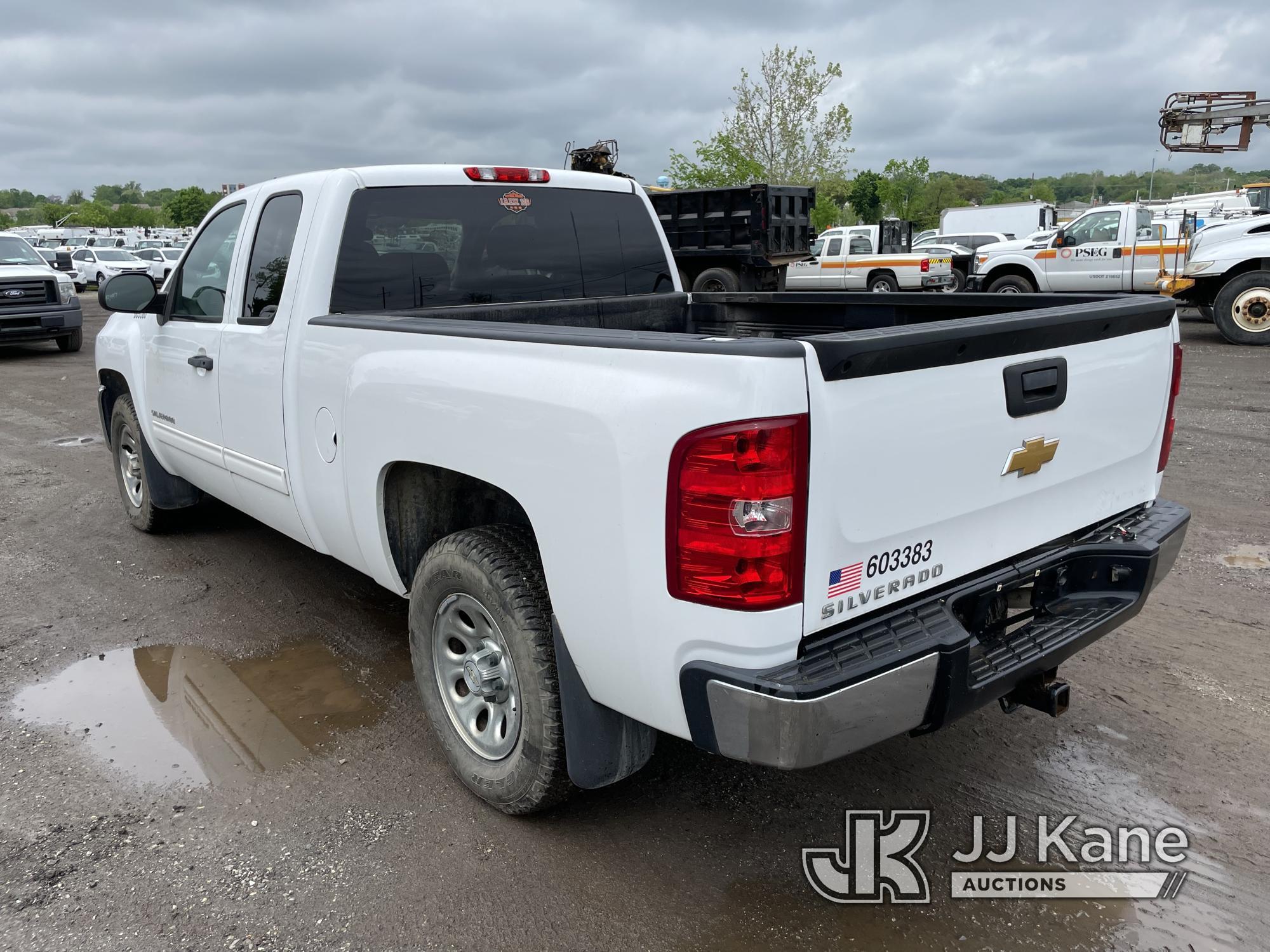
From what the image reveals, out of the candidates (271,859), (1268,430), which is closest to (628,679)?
(271,859)

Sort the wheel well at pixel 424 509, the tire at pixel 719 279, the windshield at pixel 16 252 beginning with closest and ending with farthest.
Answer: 1. the wheel well at pixel 424 509
2. the windshield at pixel 16 252
3. the tire at pixel 719 279

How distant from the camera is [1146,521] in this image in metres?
3.16

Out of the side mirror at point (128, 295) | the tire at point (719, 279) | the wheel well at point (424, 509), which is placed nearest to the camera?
the wheel well at point (424, 509)

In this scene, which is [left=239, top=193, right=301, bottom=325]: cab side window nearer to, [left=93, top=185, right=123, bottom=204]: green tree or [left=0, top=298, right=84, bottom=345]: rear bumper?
[left=0, top=298, right=84, bottom=345]: rear bumper

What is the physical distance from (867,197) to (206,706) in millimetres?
82358

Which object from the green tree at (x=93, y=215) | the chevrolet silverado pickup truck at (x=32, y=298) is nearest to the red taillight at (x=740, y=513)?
the chevrolet silverado pickup truck at (x=32, y=298)

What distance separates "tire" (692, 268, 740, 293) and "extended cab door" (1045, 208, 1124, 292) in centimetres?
582

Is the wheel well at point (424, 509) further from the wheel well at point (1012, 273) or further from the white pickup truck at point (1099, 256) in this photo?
the wheel well at point (1012, 273)

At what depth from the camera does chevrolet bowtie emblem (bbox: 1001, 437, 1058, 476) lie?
2.59m

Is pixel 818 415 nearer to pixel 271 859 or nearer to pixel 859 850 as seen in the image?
pixel 859 850

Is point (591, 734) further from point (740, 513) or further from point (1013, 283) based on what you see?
point (1013, 283)

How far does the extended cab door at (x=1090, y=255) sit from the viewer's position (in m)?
17.3

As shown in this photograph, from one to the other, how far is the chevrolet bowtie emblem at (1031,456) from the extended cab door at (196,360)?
10.7ft

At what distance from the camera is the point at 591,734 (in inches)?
104
